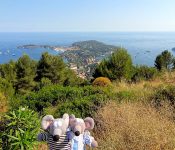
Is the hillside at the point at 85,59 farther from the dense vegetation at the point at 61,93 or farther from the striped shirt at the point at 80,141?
the striped shirt at the point at 80,141

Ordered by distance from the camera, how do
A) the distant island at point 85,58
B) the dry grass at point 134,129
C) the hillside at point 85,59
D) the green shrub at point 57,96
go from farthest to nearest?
the hillside at point 85,59 < the distant island at point 85,58 < the green shrub at point 57,96 < the dry grass at point 134,129

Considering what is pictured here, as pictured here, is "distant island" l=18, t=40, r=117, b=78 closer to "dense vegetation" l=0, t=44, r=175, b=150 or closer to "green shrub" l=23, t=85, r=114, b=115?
"dense vegetation" l=0, t=44, r=175, b=150

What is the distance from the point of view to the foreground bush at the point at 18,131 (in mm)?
3357

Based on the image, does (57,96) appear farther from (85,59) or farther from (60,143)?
(85,59)

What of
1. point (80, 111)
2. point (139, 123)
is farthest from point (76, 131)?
point (80, 111)

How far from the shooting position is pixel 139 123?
5.27 meters

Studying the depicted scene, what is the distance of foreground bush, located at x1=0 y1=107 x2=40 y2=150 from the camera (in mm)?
3357

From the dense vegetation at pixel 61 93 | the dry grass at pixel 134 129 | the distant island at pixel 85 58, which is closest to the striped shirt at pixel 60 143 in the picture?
the dense vegetation at pixel 61 93

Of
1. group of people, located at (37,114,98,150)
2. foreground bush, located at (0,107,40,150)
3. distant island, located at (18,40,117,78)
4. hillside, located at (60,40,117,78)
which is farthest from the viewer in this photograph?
hillside, located at (60,40,117,78)

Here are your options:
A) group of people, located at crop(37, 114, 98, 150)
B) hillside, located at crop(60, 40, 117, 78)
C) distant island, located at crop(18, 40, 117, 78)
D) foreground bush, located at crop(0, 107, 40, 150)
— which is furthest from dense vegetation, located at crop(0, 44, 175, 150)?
hillside, located at crop(60, 40, 117, 78)

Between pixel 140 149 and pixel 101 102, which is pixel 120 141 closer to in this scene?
pixel 140 149

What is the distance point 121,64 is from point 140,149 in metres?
13.3

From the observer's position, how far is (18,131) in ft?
11.0

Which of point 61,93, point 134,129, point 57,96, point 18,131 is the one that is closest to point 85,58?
point 61,93
